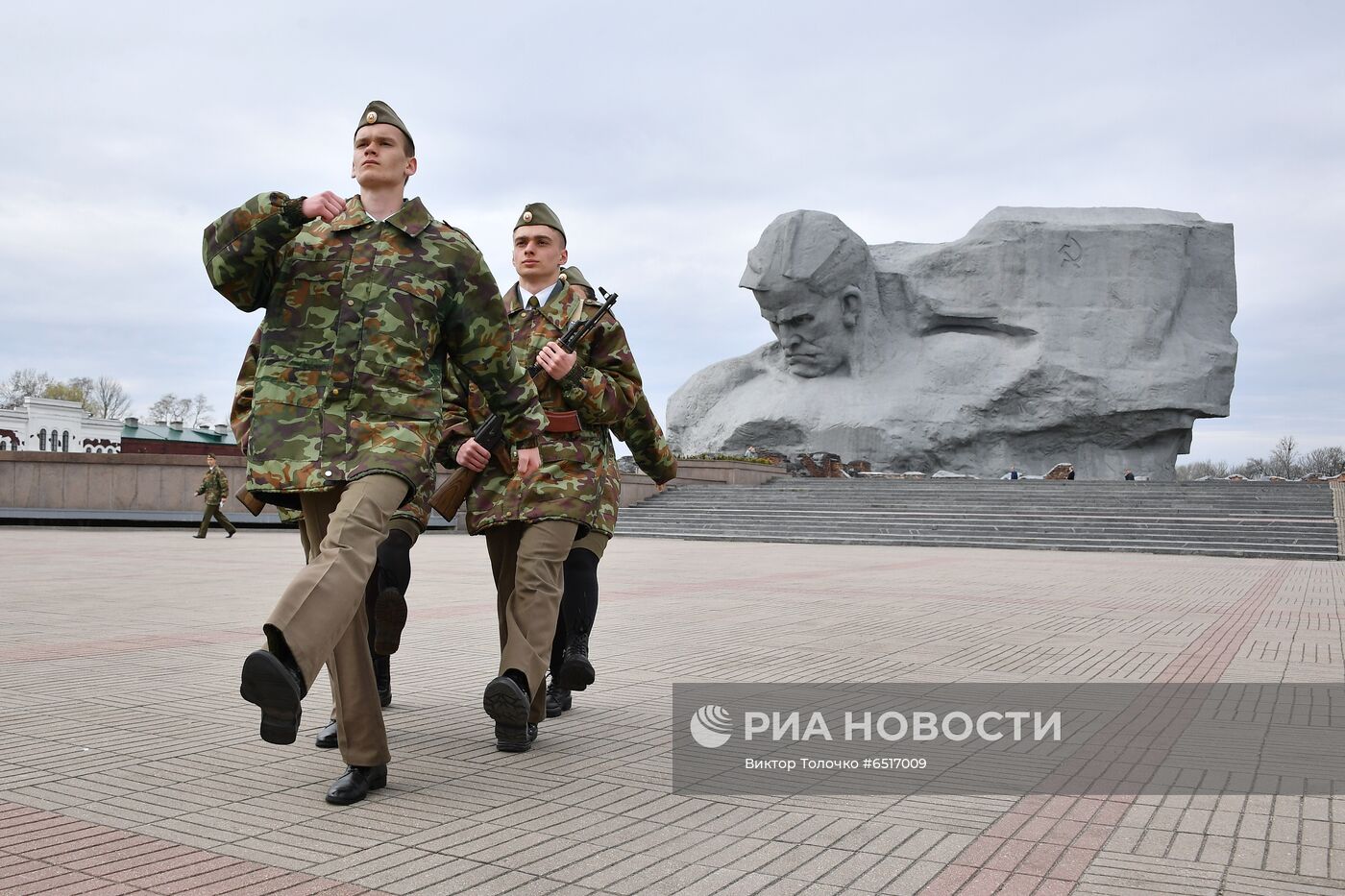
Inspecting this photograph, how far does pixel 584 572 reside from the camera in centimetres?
462

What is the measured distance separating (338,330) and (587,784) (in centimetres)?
157

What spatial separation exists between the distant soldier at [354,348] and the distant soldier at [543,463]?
53 cm

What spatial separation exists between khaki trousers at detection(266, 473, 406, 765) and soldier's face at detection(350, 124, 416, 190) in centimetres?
95

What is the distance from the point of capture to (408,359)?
138 inches

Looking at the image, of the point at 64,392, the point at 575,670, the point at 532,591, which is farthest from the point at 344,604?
the point at 64,392

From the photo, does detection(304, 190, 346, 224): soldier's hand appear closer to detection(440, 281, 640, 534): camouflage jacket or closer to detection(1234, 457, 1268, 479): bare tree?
detection(440, 281, 640, 534): camouflage jacket

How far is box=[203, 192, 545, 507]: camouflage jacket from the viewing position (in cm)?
334

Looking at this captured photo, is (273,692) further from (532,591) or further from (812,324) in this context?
(812,324)

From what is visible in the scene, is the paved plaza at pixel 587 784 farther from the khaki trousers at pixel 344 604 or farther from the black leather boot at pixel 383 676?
the khaki trousers at pixel 344 604

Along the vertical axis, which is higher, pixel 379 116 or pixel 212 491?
pixel 379 116

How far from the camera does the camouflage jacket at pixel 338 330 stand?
3342mm

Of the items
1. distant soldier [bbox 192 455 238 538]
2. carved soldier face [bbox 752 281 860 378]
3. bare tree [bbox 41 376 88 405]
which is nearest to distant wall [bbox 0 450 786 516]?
distant soldier [bbox 192 455 238 538]

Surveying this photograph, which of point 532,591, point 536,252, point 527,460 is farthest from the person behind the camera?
point 536,252

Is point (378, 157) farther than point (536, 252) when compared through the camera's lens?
No
